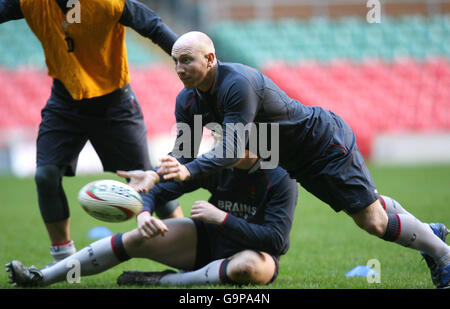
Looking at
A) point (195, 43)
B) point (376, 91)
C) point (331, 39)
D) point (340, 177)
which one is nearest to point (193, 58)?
point (195, 43)

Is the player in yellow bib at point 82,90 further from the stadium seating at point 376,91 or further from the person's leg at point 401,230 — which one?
the stadium seating at point 376,91

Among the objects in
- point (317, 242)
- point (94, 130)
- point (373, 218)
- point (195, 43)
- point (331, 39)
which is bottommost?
point (317, 242)

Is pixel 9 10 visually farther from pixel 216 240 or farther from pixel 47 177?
pixel 216 240

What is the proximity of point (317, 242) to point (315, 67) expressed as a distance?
13306mm

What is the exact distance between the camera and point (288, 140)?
3918 mm

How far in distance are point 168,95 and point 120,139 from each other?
13.5m

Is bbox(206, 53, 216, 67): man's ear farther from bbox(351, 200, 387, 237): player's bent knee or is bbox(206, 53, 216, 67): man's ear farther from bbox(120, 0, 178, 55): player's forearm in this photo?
bbox(351, 200, 387, 237): player's bent knee

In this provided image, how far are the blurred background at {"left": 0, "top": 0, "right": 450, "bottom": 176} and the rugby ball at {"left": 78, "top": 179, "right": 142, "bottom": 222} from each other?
1008cm

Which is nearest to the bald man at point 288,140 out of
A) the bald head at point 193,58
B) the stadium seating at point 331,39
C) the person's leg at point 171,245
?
the bald head at point 193,58

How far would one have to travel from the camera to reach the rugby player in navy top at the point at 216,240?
4141 millimetres

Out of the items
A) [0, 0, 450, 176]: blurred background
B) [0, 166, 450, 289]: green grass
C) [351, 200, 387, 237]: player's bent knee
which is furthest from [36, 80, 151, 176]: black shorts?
[0, 0, 450, 176]: blurred background

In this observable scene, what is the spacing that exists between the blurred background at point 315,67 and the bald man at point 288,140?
33.1ft

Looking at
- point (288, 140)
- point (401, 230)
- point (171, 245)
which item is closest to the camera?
point (288, 140)
